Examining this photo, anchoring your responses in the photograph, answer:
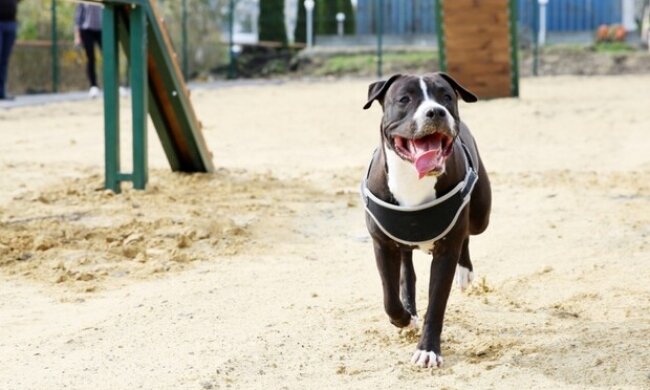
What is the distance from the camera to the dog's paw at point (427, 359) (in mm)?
4641

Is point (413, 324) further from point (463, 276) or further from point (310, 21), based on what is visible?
point (310, 21)

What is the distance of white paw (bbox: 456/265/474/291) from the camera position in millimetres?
5781

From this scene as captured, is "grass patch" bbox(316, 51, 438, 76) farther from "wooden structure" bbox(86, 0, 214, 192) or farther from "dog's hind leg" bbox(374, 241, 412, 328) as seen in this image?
"dog's hind leg" bbox(374, 241, 412, 328)

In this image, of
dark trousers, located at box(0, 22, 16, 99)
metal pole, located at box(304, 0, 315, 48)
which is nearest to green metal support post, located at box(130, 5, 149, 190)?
dark trousers, located at box(0, 22, 16, 99)

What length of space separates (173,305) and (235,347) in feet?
2.97

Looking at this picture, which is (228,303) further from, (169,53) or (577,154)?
(577,154)

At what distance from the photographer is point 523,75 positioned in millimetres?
26078

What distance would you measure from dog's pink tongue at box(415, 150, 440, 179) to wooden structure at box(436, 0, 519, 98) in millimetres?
13061

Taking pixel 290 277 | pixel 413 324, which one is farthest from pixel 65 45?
pixel 413 324

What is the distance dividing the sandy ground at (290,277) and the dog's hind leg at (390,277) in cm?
17

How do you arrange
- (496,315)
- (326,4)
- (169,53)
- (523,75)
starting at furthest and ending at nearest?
(326,4)
(523,75)
(169,53)
(496,315)

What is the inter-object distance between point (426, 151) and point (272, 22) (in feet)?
90.6

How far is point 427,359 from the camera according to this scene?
4.65m

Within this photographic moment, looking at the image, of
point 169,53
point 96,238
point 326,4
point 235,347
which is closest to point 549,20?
point 326,4
